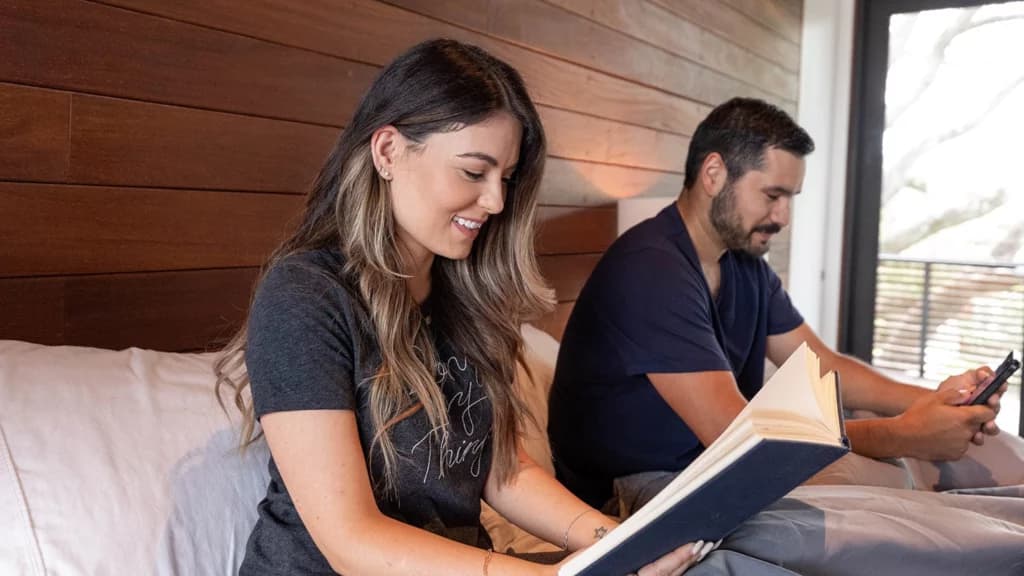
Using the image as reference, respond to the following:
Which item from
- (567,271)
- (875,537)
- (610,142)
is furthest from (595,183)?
(875,537)

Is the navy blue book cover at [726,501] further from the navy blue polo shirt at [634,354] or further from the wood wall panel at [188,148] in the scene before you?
the wood wall panel at [188,148]

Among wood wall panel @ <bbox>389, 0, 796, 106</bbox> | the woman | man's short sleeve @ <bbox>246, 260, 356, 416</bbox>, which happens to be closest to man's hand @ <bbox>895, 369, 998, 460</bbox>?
the woman

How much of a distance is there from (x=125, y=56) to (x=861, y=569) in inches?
45.4

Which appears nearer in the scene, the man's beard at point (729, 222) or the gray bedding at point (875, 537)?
the gray bedding at point (875, 537)

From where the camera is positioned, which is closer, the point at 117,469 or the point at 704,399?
the point at 117,469

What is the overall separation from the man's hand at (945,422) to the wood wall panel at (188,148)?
1.17 metres

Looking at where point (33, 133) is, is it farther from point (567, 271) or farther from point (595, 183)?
point (595, 183)

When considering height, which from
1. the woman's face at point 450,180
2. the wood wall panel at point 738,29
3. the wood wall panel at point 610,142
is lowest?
the woman's face at point 450,180

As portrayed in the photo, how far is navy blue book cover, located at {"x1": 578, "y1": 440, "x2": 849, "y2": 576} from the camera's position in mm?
736

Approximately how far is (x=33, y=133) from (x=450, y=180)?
57 cm

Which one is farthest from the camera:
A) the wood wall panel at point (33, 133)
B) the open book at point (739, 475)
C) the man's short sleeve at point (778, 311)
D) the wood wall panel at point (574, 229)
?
the wood wall panel at point (574, 229)

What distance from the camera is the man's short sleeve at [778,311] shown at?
202 cm

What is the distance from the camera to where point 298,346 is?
945 millimetres

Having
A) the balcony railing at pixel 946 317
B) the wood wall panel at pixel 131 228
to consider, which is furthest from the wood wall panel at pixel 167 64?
the balcony railing at pixel 946 317
